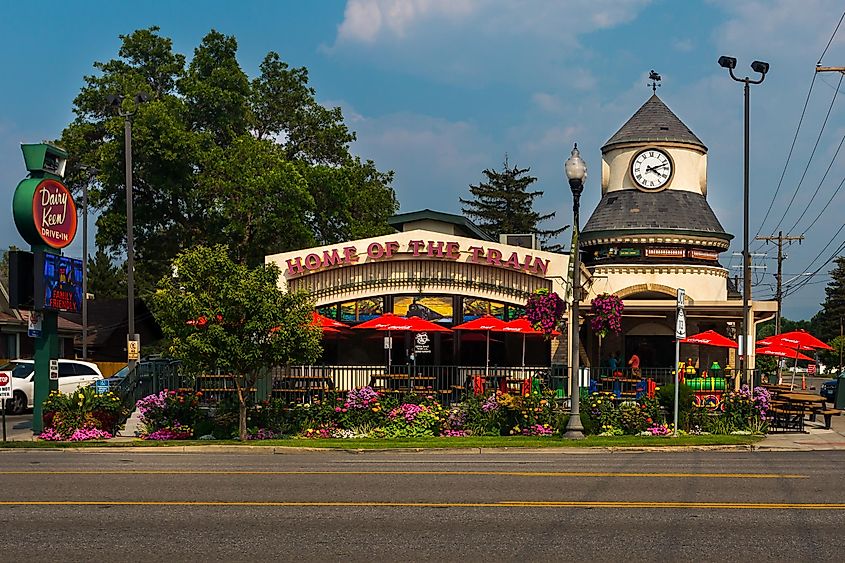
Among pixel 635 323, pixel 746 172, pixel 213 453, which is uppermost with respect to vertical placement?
pixel 746 172

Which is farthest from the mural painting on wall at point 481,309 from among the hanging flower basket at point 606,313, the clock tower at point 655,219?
the clock tower at point 655,219

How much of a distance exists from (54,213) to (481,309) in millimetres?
14402

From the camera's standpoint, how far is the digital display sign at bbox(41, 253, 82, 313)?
25.0 meters

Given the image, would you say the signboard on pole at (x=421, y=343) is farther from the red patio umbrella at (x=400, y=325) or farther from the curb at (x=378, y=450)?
the curb at (x=378, y=450)

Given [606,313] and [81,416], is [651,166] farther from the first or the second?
[81,416]

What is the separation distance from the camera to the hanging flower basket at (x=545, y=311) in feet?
90.8

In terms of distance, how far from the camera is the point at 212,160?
4781cm

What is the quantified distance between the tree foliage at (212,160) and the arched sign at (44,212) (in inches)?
754

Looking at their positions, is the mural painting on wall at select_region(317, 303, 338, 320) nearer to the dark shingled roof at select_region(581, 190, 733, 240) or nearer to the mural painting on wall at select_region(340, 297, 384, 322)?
the mural painting on wall at select_region(340, 297, 384, 322)

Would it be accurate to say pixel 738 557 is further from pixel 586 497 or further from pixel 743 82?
pixel 743 82

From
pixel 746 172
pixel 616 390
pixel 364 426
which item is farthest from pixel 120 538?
pixel 746 172

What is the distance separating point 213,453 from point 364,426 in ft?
14.2

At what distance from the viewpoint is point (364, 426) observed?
2416cm

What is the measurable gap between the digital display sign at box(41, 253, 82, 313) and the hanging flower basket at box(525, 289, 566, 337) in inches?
484
